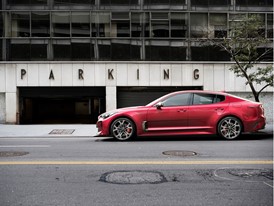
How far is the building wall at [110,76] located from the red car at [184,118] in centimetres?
876

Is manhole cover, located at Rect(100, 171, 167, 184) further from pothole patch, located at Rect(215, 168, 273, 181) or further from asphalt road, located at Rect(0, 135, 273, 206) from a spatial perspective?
pothole patch, located at Rect(215, 168, 273, 181)

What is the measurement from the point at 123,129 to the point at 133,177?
5.14m

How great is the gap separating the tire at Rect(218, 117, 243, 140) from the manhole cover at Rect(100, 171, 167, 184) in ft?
17.9

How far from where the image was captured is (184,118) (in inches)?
435

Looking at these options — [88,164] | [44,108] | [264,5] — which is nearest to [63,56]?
[44,108]

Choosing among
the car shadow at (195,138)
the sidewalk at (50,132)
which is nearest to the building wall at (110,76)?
the sidewalk at (50,132)

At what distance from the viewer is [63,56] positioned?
65.7 ft

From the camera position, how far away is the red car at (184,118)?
11.0 m

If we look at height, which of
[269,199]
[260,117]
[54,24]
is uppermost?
[54,24]

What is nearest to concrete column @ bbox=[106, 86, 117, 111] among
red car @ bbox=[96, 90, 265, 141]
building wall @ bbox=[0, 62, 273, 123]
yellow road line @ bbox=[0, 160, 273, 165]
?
building wall @ bbox=[0, 62, 273, 123]

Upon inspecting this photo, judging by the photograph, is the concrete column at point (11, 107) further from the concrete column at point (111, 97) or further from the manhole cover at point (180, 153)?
the manhole cover at point (180, 153)

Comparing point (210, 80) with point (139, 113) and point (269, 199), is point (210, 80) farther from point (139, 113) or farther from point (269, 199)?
point (269, 199)

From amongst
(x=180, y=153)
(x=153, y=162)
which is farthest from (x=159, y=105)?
(x=153, y=162)

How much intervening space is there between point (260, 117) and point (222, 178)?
6.14 meters
